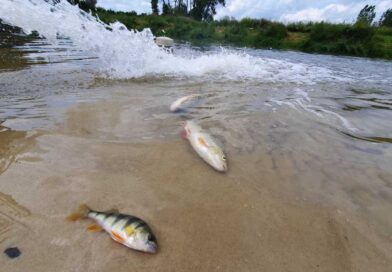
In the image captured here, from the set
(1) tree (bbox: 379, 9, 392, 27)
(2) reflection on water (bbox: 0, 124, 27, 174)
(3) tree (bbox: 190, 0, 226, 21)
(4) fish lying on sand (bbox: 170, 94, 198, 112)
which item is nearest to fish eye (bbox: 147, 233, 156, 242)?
(2) reflection on water (bbox: 0, 124, 27, 174)

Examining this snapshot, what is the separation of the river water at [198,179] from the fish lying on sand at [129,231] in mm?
69

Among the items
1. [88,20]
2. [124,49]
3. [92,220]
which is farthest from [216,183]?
[88,20]

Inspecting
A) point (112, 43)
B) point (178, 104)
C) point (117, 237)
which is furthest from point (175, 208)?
point (112, 43)

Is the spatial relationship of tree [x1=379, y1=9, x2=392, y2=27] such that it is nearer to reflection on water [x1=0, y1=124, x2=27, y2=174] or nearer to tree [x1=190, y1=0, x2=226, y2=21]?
tree [x1=190, y1=0, x2=226, y2=21]

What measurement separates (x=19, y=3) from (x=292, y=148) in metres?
8.21

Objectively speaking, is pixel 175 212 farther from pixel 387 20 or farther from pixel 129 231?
pixel 387 20

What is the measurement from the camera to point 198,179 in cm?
281

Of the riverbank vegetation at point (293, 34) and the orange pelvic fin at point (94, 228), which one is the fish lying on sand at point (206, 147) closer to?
the orange pelvic fin at point (94, 228)

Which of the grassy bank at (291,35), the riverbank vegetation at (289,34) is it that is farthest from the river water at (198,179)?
the grassy bank at (291,35)

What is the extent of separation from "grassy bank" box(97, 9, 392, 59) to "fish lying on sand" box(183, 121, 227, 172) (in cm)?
2308

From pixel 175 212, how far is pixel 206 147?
109cm

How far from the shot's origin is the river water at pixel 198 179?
6.40 ft

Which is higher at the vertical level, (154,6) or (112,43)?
(154,6)

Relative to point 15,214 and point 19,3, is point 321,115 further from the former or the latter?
point 19,3
